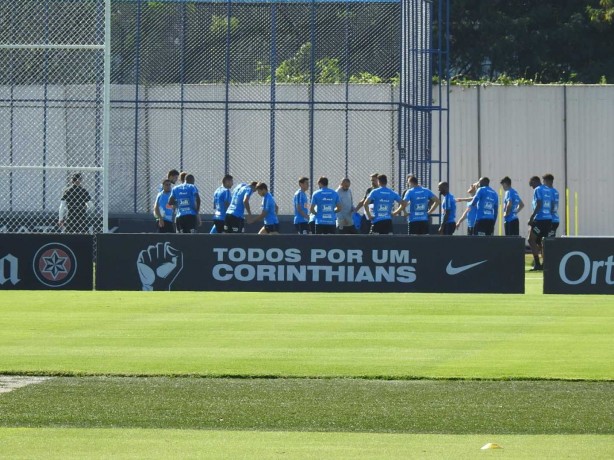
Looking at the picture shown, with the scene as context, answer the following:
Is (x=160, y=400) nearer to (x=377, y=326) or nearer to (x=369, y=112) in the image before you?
(x=377, y=326)

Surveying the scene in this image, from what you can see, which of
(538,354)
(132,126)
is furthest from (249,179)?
(538,354)

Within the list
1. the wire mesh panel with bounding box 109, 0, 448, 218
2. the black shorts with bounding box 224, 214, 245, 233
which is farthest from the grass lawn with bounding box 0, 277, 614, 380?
the wire mesh panel with bounding box 109, 0, 448, 218

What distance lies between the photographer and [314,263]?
20016 millimetres

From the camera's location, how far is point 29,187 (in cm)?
3231

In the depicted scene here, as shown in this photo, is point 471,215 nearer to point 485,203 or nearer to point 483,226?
point 483,226

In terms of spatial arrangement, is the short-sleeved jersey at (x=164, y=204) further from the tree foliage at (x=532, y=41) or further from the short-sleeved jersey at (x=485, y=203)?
the tree foliage at (x=532, y=41)

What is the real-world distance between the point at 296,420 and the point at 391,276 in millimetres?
10661

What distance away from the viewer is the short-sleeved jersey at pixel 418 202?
85.2 feet

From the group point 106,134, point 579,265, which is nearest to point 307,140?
point 106,134

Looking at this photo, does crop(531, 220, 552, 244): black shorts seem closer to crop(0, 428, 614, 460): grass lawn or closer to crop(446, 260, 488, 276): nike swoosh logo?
crop(446, 260, 488, 276): nike swoosh logo

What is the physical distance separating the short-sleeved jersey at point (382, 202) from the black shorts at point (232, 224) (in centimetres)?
269

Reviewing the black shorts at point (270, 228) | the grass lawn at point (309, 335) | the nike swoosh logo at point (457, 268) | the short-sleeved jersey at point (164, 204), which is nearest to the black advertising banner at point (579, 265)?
the grass lawn at point (309, 335)

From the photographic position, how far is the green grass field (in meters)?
8.47

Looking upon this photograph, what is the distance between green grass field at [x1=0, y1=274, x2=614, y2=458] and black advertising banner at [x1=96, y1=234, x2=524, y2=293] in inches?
45.5
